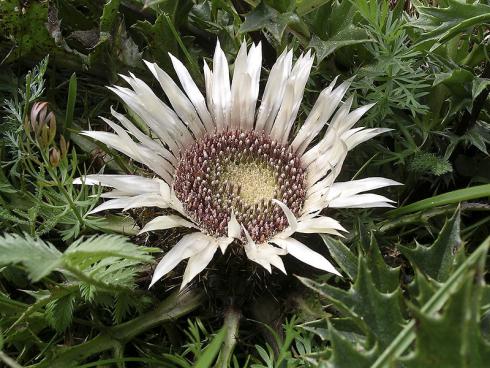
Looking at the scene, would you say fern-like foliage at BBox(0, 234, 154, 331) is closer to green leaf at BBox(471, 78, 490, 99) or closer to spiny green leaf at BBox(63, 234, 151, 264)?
spiny green leaf at BBox(63, 234, 151, 264)

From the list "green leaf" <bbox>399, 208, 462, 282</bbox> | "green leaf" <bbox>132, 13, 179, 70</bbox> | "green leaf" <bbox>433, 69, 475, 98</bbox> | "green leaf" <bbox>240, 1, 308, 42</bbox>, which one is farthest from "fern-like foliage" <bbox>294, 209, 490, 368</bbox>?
"green leaf" <bbox>132, 13, 179, 70</bbox>

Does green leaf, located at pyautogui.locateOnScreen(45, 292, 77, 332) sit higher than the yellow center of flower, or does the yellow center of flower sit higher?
the yellow center of flower

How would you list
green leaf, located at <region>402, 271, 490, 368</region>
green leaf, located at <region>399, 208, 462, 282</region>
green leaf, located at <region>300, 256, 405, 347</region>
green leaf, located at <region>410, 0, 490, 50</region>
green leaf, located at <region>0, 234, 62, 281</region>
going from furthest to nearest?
green leaf, located at <region>410, 0, 490, 50</region>
green leaf, located at <region>399, 208, 462, 282</region>
green leaf, located at <region>300, 256, 405, 347</region>
green leaf, located at <region>0, 234, 62, 281</region>
green leaf, located at <region>402, 271, 490, 368</region>

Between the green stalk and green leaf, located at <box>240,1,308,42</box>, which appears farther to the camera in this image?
green leaf, located at <box>240,1,308,42</box>

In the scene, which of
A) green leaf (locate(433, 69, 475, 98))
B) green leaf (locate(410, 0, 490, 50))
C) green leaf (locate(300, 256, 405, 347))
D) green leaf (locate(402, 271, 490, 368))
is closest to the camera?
green leaf (locate(402, 271, 490, 368))

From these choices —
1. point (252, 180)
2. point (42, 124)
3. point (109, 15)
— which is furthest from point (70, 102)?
point (252, 180)

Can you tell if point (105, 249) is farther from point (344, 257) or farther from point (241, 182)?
point (241, 182)

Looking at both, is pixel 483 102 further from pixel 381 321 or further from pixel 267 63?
pixel 381 321

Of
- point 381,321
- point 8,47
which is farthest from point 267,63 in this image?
point 381,321
